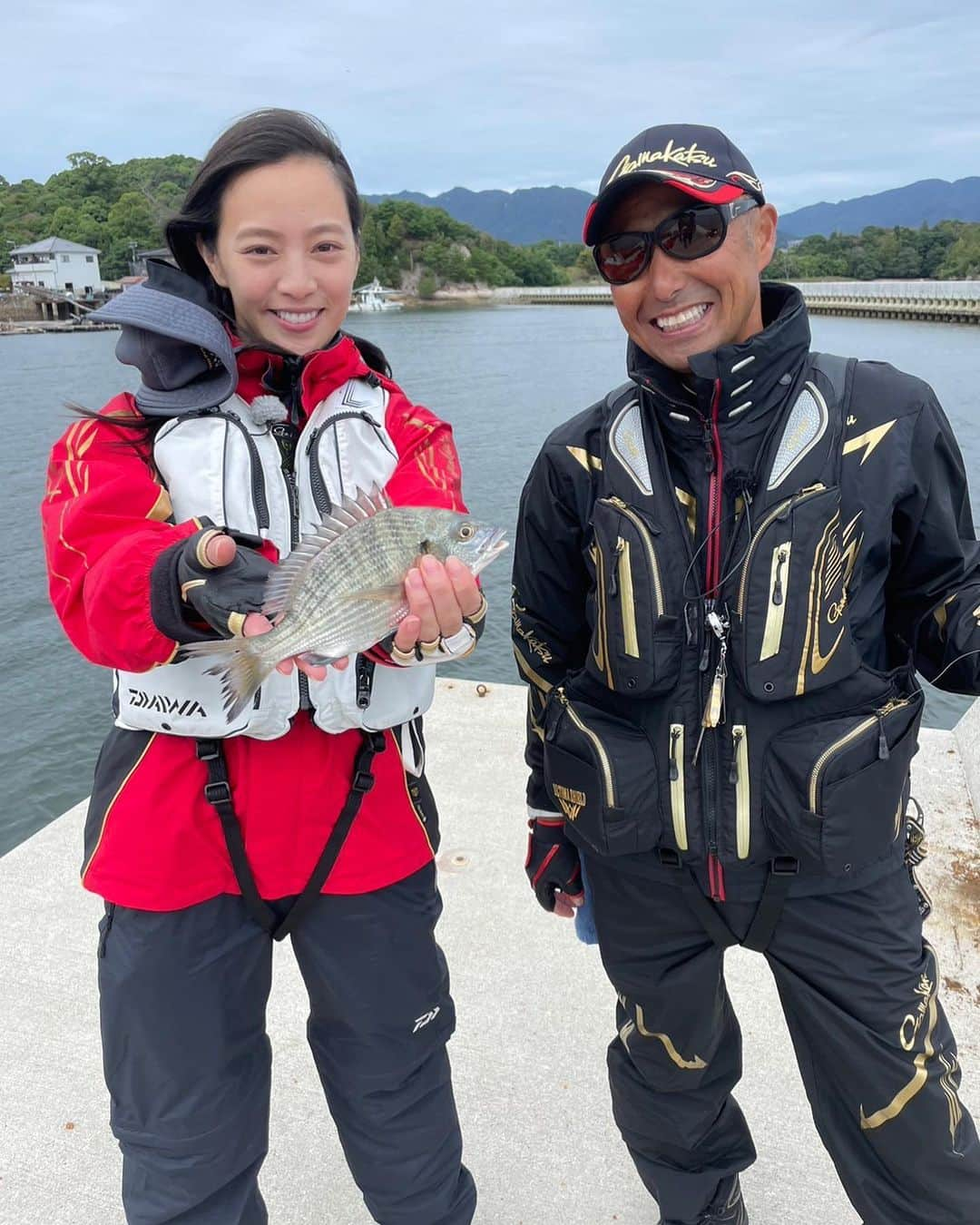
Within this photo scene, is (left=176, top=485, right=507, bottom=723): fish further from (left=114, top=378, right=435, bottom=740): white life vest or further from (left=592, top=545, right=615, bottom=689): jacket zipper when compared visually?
(left=592, top=545, right=615, bottom=689): jacket zipper

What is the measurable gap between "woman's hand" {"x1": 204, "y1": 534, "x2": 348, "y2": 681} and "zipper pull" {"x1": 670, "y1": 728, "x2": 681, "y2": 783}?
83 centimetres

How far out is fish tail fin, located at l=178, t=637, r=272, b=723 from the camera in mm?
1873

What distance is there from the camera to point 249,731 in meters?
2.07

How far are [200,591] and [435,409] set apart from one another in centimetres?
2500

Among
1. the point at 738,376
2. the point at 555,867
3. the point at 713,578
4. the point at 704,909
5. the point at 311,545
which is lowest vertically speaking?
the point at 555,867

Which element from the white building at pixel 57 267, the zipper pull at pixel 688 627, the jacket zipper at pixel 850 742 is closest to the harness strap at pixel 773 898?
the jacket zipper at pixel 850 742

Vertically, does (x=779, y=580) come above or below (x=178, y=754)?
above

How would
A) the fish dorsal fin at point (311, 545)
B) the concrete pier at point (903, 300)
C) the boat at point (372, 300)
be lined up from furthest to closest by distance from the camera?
the boat at point (372, 300), the concrete pier at point (903, 300), the fish dorsal fin at point (311, 545)

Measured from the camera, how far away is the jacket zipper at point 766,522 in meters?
2.11

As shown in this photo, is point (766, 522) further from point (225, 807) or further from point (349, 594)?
point (225, 807)

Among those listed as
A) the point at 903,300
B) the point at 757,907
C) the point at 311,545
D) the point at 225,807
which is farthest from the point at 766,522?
the point at 903,300

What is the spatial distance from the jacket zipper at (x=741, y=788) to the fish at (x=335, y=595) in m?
0.76

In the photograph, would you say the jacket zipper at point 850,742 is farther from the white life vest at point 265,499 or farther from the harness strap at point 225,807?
the harness strap at point 225,807

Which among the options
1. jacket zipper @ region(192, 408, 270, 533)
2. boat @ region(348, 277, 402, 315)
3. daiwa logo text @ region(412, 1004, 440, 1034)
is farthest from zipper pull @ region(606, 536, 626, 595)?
boat @ region(348, 277, 402, 315)
